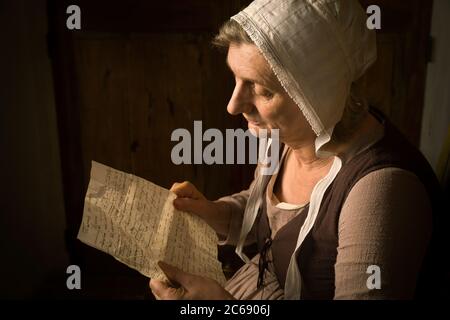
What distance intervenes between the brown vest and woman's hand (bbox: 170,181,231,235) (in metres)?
0.21

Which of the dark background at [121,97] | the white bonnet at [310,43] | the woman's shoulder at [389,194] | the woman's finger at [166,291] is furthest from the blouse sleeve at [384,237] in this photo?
the dark background at [121,97]

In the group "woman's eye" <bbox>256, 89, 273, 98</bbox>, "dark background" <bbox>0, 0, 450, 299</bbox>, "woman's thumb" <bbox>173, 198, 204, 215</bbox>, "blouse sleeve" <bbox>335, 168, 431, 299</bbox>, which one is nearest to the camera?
"blouse sleeve" <bbox>335, 168, 431, 299</bbox>

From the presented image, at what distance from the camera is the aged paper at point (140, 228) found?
790 millimetres

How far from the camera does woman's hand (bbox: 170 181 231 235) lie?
37.2 inches

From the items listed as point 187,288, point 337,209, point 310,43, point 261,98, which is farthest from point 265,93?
point 187,288

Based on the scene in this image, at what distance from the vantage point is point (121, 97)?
5.22 feet

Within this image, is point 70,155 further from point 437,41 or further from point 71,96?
point 437,41

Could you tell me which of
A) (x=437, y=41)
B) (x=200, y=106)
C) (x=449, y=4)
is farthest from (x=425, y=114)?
(x=200, y=106)

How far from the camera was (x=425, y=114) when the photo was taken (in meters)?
1.52

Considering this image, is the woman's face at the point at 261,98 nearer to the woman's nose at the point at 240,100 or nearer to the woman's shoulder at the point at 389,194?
the woman's nose at the point at 240,100

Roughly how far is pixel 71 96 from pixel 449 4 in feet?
4.17

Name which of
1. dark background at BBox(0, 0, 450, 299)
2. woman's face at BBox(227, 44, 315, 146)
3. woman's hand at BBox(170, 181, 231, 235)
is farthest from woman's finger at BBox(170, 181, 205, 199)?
dark background at BBox(0, 0, 450, 299)

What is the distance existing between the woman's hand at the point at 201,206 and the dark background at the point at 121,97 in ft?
1.80

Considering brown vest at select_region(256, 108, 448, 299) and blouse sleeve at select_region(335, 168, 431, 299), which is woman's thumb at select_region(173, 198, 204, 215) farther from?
blouse sleeve at select_region(335, 168, 431, 299)
